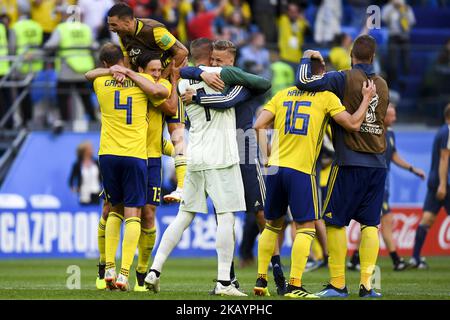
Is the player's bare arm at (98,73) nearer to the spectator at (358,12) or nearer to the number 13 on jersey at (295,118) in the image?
the number 13 on jersey at (295,118)

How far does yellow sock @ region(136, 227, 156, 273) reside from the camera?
466 inches

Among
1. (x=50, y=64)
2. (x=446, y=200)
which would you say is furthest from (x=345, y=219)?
(x=50, y=64)

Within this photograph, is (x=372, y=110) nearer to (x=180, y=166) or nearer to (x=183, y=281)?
(x=180, y=166)

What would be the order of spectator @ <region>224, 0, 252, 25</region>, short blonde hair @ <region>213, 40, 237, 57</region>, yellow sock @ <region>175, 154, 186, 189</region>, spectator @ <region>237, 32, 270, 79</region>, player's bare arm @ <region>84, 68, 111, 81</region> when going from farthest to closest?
spectator @ <region>224, 0, 252, 25</region> → spectator @ <region>237, 32, 270, 79</region> → yellow sock @ <region>175, 154, 186, 189</region> → player's bare arm @ <region>84, 68, 111, 81</region> → short blonde hair @ <region>213, 40, 237, 57</region>

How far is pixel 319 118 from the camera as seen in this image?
1088 cm

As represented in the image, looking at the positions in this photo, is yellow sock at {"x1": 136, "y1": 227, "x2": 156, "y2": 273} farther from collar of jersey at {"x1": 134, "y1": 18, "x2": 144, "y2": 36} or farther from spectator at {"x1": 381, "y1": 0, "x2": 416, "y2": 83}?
spectator at {"x1": 381, "y1": 0, "x2": 416, "y2": 83}

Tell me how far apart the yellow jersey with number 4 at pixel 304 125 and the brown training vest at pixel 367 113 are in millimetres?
263

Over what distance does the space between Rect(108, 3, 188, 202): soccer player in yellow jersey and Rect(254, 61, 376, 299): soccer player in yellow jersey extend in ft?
3.84

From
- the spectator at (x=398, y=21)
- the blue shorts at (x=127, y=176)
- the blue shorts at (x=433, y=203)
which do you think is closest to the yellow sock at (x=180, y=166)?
the blue shorts at (x=127, y=176)

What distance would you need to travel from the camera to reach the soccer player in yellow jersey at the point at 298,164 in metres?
10.8

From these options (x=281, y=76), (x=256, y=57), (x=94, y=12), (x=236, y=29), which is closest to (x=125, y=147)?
(x=281, y=76)

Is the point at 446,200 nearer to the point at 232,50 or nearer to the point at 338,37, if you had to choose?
the point at 338,37

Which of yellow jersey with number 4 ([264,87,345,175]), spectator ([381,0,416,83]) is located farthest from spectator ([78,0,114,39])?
yellow jersey with number 4 ([264,87,345,175])
